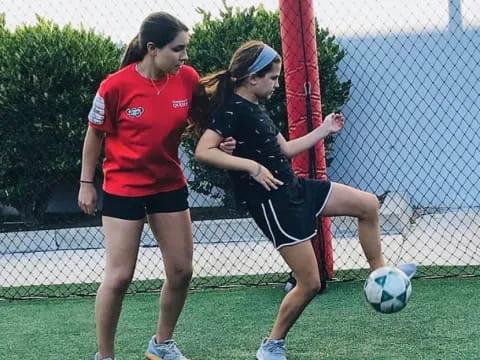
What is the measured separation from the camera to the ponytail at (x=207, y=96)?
3.98 meters

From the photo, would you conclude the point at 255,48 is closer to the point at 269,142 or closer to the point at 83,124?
the point at 269,142

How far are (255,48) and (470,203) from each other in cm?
577

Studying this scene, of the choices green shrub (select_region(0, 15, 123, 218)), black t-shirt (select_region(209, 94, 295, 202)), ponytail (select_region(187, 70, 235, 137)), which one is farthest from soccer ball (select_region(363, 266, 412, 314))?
green shrub (select_region(0, 15, 123, 218))

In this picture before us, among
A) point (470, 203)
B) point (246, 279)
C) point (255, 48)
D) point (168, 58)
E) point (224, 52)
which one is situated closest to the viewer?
point (168, 58)

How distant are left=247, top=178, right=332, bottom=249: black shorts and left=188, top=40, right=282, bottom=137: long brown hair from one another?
47 centimetres

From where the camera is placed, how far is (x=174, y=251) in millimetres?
4020

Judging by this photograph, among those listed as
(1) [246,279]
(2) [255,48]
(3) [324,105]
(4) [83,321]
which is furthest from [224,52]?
(2) [255,48]

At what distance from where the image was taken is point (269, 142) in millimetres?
4008

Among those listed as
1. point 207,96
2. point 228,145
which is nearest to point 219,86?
point 207,96

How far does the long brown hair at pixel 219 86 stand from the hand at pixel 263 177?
13.9 inches

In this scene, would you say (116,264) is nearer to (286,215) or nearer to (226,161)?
(226,161)

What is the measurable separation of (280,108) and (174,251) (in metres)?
4.71

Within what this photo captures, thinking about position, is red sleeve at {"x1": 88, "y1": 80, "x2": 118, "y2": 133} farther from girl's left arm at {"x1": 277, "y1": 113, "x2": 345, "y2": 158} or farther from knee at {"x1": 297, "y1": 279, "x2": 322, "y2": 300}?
knee at {"x1": 297, "y1": 279, "x2": 322, "y2": 300}

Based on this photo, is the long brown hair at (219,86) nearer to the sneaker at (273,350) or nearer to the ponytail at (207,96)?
the ponytail at (207,96)
